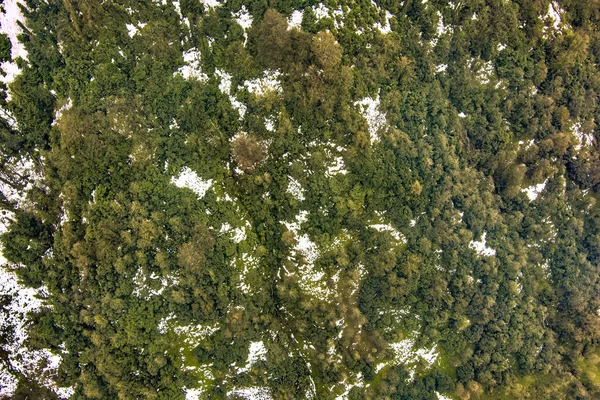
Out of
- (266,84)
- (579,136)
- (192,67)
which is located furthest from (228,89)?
(579,136)

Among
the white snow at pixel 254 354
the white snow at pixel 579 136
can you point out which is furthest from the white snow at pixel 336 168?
the white snow at pixel 579 136

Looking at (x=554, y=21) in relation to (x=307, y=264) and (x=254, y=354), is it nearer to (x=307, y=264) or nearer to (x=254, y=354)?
(x=307, y=264)

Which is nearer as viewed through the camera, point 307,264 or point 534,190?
point 307,264

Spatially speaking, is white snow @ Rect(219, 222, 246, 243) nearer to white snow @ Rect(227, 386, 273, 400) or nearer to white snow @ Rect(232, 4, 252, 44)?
white snow @ Rect(227, 386, 273, 400)

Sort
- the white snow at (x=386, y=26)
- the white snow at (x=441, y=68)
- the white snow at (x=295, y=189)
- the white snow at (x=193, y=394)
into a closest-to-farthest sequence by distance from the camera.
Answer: the white snow at (x=386, y=26) → the white snow at (x=295, y=189) → the white snow at (x=193, y=394) → the white snow at (x=441, y=68)

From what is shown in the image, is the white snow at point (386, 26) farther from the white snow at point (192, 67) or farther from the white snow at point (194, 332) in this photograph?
the white snow at point (194, 332)

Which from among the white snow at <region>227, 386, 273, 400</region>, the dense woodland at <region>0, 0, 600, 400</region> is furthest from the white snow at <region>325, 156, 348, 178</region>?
the white snow at <region>227, 386, 273, 400</region>
